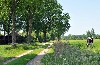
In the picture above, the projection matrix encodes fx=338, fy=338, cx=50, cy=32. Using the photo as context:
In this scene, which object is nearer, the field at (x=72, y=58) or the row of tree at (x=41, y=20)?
the field at (x=72, y=58)

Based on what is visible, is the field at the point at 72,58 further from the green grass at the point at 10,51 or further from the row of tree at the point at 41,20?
the row of tree at the point at 41,20

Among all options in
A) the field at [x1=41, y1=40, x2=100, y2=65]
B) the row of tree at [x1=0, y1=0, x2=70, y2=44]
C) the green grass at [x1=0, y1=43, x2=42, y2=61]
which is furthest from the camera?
the row of tree at [x1=0, y1=0, x2=70, y2=44]

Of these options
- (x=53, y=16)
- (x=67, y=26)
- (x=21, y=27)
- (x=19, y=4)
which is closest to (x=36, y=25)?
(x=21, y=27)

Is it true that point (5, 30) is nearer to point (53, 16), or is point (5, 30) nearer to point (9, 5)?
point (53, 16)

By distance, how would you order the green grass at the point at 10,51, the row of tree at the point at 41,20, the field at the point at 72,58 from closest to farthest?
the field at the point at 72,58 < the green grass at the point at 10,51 < the row of tree at the point at 41,20

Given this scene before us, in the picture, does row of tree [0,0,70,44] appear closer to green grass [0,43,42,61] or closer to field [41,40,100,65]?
green grass [0,43,42,61]

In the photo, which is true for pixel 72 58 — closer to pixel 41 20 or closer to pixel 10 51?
pixel 10 51

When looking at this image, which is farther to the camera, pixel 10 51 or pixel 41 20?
pixel 41 20

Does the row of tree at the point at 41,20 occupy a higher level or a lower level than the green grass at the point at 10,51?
higher

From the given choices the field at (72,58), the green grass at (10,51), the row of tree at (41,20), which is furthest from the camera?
the row of tree at (41,20)

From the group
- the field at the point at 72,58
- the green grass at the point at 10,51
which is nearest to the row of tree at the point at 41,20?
the green grass at the point at 10,51

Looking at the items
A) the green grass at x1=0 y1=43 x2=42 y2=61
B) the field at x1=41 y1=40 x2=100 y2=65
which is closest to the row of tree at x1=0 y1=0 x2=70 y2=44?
the green grass at x1=0 y1=43 x2=42 y2=61

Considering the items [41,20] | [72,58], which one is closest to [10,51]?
[72,58]

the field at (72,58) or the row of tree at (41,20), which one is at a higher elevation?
the row of tree at (41,20)
